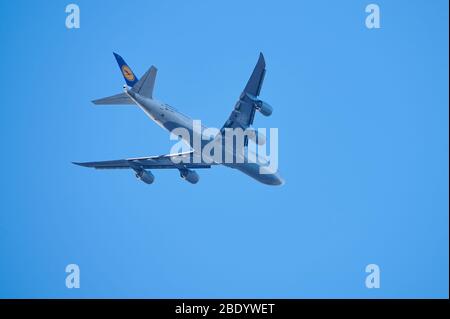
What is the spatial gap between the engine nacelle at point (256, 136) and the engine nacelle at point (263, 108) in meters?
1.95

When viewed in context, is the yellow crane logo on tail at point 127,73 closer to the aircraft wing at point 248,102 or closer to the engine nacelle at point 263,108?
the aircraft wing at point 248,102

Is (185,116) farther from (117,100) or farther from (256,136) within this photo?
(256,136)

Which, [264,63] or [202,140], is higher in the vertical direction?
[264,63]

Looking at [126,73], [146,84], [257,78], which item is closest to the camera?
[257,78]

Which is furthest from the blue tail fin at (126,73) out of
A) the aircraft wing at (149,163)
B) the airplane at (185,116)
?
the aircraft wing at (149,163)

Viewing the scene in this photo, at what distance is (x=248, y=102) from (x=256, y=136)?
9.29 feet

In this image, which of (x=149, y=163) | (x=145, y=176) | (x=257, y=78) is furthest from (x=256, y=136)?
(x=145, y=176)

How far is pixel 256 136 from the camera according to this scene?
42.5 m

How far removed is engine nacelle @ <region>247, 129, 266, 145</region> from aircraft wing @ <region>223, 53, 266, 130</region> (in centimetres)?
59
